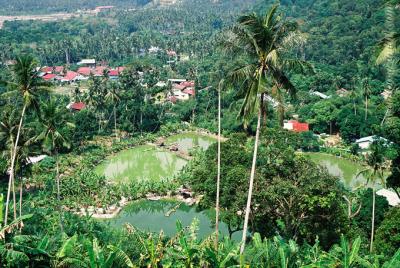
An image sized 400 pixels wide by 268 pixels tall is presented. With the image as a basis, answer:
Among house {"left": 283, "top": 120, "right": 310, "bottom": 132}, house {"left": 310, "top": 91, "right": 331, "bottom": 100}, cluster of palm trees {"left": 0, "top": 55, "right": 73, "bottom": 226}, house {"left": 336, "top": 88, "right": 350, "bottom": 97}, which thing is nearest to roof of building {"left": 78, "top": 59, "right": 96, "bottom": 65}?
house {"left": 310, "top": 91, "right": 331, "bottom": 100}

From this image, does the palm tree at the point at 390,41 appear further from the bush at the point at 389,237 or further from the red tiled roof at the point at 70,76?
the red tiled roof at the point at 70,76

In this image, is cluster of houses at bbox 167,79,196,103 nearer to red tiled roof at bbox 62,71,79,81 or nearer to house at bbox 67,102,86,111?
house at bbox 67,102,86,111

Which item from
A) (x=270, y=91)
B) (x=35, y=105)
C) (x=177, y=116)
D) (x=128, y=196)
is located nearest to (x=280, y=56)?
(x=270, y=91)

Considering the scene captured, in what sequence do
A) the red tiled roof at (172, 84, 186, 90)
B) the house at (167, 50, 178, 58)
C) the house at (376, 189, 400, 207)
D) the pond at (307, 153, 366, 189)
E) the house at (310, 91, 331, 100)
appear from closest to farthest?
the house at (376, 189, 400, 207) → the pond at (307, 153, 366, 189) → the house at (310, 91, 331, 100) → the red tiled roof at (172, 84, 186, 90) → the house at (167, 50, 178, 58)

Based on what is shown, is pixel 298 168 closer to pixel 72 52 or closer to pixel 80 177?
pixel 80 177

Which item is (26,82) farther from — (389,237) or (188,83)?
(188,83)

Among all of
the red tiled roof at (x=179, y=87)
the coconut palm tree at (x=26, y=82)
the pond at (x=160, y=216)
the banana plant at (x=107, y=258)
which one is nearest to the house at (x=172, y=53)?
the red tiled roof at (x=179, y=87)

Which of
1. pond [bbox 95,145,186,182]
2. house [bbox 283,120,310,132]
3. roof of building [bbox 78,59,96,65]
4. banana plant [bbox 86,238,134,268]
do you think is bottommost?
pond [bbox 95,145,186,182]
